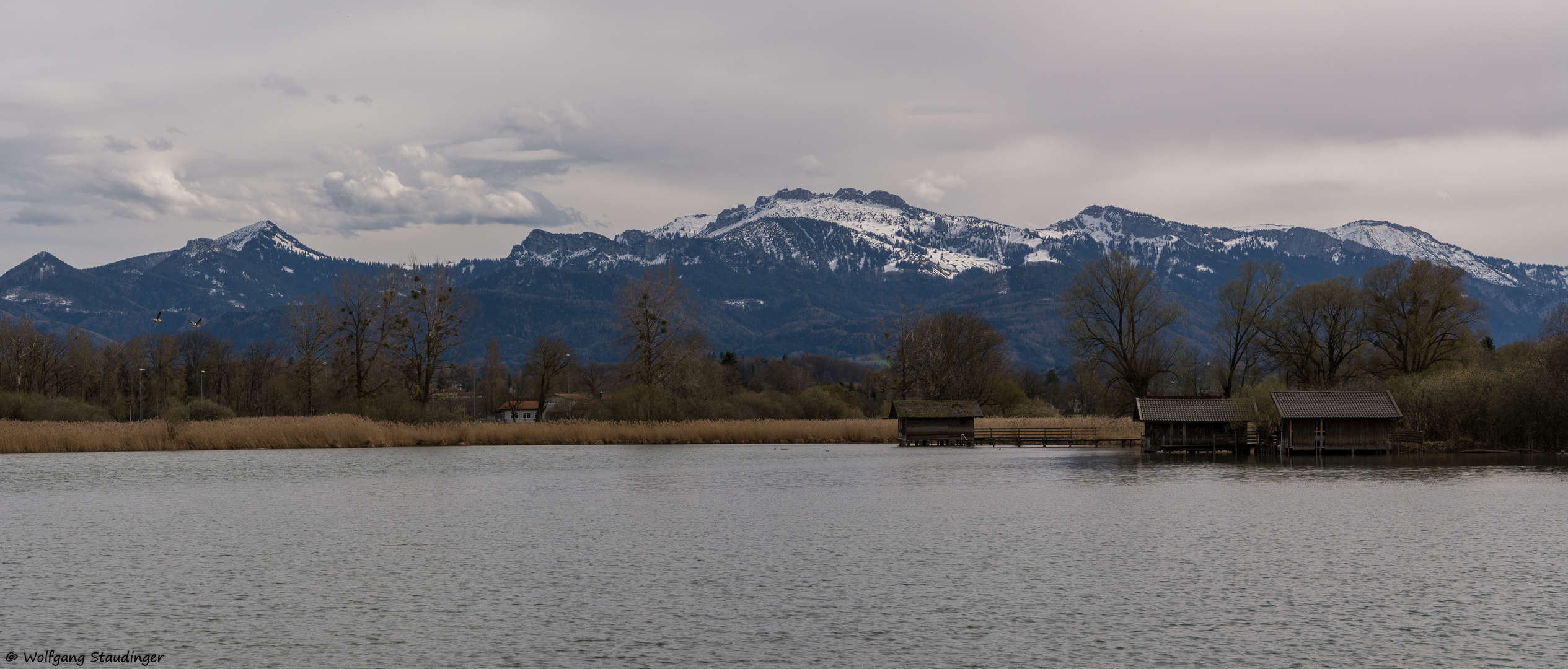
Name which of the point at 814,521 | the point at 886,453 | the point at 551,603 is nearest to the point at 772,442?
the point at 886,453

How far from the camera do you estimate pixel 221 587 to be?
21.9m

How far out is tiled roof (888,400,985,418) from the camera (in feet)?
269

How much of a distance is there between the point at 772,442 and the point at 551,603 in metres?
59.7

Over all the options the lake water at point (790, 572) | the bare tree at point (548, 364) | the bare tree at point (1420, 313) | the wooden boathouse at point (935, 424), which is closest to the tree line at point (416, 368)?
the bare tree at point (548, 364)

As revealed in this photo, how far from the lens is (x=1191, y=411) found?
68938mm

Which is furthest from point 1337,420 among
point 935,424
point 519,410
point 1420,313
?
point 519,410

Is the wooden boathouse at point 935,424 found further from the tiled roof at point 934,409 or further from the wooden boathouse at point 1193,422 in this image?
the wooden boathouse at point 1193,422

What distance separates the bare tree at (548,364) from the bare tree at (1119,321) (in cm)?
5195

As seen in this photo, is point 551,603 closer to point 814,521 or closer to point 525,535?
point 525,535

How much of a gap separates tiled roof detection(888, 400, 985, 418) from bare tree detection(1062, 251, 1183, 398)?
907 cm

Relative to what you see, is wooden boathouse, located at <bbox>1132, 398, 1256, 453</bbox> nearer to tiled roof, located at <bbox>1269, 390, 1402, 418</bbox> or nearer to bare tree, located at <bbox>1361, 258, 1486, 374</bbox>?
tiled roof, located at <bbox>1269, 390, 1402, 418</bbox>

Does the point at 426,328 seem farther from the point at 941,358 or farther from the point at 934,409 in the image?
the point at 941,358

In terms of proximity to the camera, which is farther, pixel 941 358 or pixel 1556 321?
pixel 1556 321

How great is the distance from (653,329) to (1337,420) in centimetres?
4579
